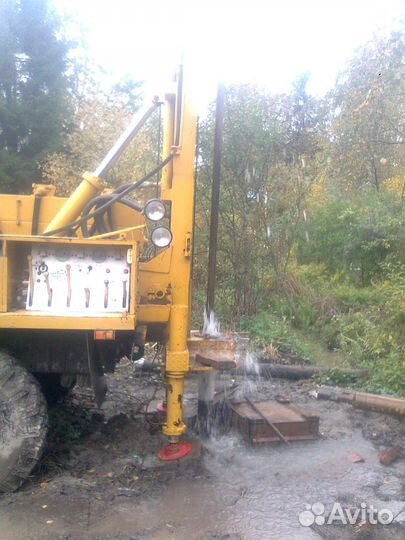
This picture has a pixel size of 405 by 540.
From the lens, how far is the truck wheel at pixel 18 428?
4734 millimetres

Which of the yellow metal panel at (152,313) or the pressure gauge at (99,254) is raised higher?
the pressure gauge at (99,254)

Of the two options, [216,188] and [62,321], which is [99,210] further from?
[216,188]

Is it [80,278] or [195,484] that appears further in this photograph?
[195,484]

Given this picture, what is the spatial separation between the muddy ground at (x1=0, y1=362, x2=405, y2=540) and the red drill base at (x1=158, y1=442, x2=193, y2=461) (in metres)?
0.07

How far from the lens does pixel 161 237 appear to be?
5.05 meters

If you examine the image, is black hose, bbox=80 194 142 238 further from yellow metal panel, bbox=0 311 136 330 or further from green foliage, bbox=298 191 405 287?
green foliage, bbox=298 191 405 287

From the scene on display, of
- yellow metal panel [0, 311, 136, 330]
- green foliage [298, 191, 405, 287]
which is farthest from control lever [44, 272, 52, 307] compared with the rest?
green foliage [298, 191, 405, 287]

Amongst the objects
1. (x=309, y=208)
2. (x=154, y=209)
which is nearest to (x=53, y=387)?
(x=154, y=209)

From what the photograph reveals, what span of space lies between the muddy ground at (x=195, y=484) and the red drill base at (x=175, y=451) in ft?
0.24

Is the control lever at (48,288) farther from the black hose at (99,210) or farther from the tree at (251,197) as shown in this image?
the tree at (251,197)

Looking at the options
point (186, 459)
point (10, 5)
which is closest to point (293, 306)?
point (186, 459)

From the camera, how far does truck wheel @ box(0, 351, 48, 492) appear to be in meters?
4.73

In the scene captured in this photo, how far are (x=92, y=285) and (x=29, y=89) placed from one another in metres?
21.5

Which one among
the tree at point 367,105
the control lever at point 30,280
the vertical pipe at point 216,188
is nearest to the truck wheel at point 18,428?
the control lever at point 30,280
